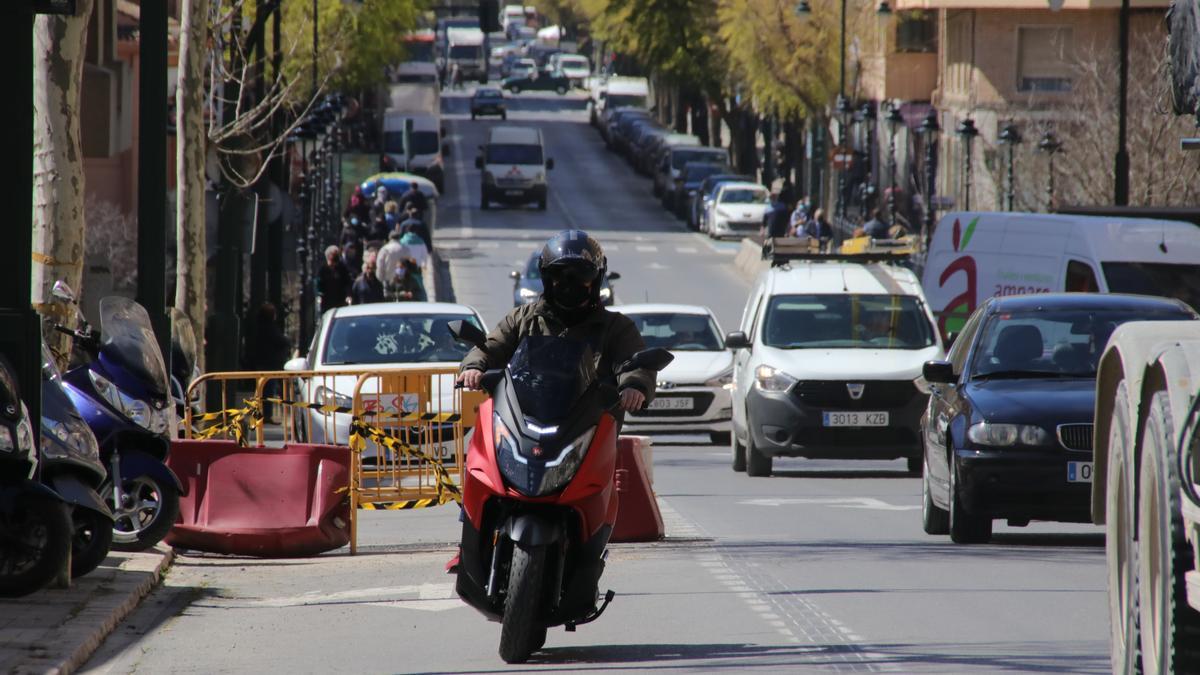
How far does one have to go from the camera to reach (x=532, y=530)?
28.8ft

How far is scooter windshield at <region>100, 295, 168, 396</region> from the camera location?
13.2m

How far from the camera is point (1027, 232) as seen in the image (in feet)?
86.3

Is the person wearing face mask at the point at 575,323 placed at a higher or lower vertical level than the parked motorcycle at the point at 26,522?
higher

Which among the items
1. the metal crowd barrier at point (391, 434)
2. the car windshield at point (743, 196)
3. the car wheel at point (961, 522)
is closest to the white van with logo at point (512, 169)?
the car windshield at point (743, 196)

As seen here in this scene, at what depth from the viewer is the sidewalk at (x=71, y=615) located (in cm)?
902

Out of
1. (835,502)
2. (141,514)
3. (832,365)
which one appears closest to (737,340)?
(832,365)

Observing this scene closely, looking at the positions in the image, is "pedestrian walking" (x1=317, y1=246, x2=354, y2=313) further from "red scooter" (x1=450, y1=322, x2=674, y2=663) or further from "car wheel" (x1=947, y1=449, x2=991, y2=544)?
"red scooter" (x1=450, y1=322, x2=674, y2=663)

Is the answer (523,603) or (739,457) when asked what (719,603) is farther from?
(739,457)

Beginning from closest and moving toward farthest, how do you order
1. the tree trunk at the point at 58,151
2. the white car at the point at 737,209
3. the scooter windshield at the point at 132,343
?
the scooter windshield at the point at 132,343
the tree trunk at the point at 58,151
the white car at the point at 737,209

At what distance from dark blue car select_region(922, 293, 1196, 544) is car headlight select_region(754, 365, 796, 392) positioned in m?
4.79

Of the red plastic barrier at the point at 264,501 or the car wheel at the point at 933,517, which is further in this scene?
the car wheel at the point at 933,517

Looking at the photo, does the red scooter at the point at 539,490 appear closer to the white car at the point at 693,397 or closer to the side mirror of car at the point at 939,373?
the side mirror of car at the point at 939,373

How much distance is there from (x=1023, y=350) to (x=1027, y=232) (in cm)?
1185

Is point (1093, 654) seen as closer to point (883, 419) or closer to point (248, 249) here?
point (883, 419)
